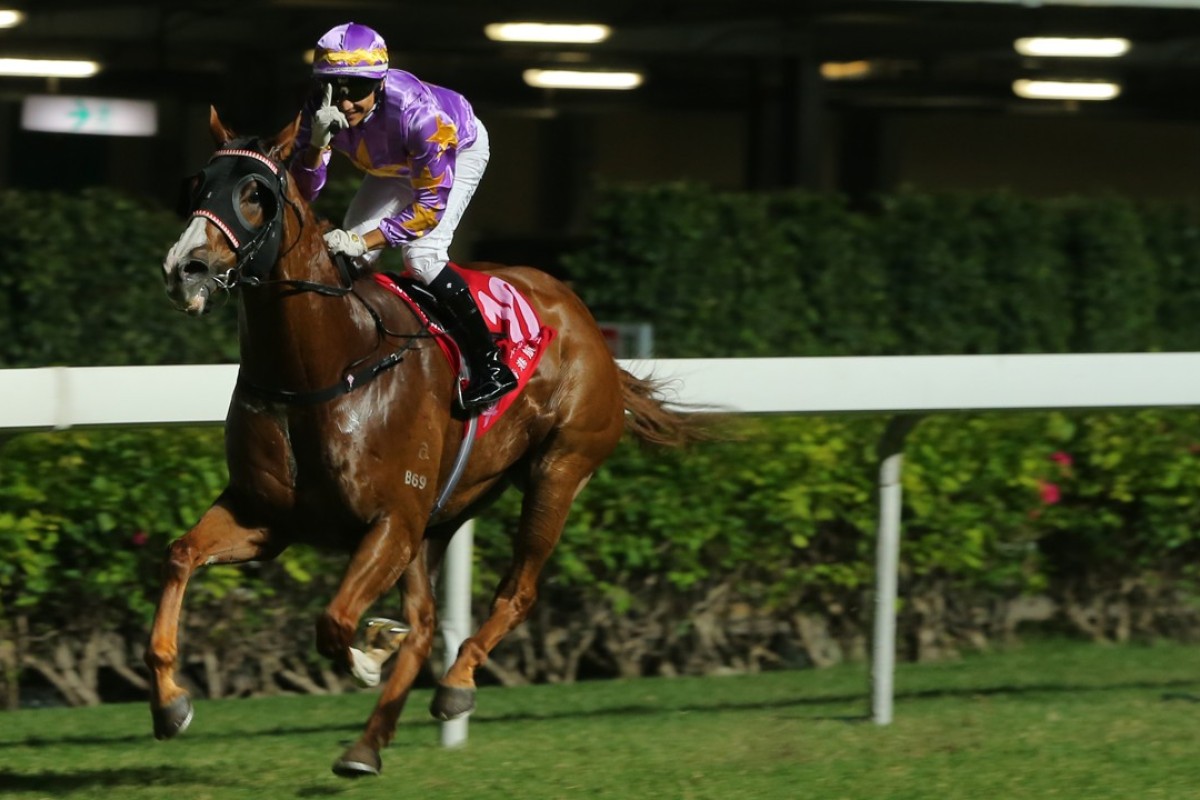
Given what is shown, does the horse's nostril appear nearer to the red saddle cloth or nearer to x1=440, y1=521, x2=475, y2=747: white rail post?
the red saddle cloth

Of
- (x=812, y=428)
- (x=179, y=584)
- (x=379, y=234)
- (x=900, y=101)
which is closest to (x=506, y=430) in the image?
(x=379, y=234)

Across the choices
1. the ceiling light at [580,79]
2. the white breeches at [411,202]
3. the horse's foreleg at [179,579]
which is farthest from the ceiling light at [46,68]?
the horse's foreleg at [179,579]

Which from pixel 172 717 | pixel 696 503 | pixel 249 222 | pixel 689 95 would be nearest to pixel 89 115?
Answer: pixel 689 95

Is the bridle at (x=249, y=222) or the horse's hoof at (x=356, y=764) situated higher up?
the bridle at (x=249, y=222)

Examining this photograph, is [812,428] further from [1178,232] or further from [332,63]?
[1178,232]

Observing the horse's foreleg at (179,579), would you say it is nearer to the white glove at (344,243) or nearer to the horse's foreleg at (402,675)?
the horse's foreleg at (402,675)

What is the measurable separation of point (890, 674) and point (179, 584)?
2.16 metres

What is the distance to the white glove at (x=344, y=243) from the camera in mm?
4309

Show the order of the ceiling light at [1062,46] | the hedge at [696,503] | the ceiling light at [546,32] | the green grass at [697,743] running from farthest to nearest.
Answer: the ceiling light at [1062,46]
the ceiling light at [546,32]
the hedge at [696,503]
the green grass at [697,743]

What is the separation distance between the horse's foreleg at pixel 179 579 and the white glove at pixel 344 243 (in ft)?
2.10

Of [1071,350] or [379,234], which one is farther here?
[1071,350]

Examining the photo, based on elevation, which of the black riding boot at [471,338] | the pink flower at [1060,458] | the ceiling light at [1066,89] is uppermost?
the ceiling light at [1066,89]

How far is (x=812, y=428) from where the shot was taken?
624 cm

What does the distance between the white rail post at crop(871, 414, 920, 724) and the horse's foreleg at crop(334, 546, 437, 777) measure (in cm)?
128
